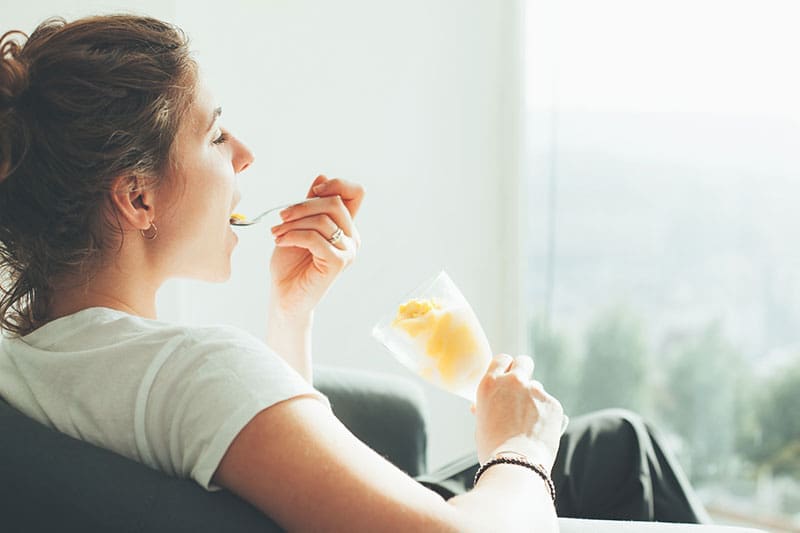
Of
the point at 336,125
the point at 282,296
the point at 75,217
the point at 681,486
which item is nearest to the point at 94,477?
the point at 75,217

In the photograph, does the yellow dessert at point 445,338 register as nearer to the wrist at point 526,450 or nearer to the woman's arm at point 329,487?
the wrist at point 526,450

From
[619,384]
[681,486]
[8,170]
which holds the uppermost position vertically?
[8,170]

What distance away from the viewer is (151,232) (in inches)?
54.1

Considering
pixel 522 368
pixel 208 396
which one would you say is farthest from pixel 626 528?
pixel 208 396

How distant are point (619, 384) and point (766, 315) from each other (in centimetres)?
58

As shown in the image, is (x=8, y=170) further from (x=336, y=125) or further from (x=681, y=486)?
(x=336, y=125)

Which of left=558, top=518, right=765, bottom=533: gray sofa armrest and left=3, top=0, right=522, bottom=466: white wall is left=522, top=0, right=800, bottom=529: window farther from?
left=558, top=518, right=765, bottom=533: gray sofa armrest

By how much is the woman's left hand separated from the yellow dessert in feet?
1.05

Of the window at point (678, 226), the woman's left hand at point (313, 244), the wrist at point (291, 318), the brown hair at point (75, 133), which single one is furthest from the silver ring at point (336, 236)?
the window at point (678, 226)

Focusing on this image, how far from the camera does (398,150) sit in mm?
3166

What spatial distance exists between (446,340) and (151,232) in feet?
1.50

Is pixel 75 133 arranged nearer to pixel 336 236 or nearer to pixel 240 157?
pixel 240 157

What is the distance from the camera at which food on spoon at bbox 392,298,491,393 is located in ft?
4.66

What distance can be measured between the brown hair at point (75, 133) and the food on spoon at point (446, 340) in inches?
16.3
